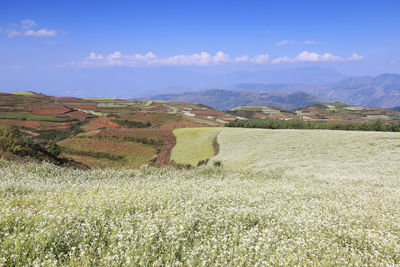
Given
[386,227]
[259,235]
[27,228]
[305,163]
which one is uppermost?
[27,228]

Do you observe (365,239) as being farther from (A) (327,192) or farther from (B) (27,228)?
(B) (27,228)

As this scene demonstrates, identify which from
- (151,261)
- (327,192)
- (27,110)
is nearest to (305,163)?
(327,192)

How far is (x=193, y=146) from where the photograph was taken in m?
43.2

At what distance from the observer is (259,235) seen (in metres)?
6.45

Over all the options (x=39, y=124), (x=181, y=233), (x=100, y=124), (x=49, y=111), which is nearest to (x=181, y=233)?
(x=181, y=233)

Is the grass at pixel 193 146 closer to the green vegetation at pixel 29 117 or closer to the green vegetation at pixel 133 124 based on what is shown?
the green vegetation at pixel 133 124

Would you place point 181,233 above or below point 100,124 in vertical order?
above

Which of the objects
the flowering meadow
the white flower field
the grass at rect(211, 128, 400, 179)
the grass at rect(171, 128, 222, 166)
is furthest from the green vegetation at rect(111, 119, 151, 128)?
the white flower field

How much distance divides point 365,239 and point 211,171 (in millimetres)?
13401

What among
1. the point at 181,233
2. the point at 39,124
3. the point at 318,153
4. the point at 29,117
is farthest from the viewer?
the point at 29,117

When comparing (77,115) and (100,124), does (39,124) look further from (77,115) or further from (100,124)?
(100,124)

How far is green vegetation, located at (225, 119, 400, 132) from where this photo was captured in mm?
42344

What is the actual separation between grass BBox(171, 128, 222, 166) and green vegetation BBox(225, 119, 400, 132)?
14.0 meters

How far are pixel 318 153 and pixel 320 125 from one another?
23.8 metres
